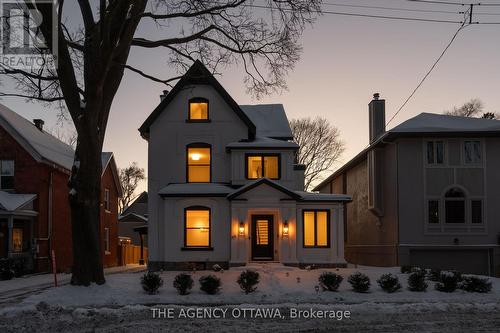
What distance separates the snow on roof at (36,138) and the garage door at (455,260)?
18.3m

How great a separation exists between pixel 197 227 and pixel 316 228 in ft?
17.4

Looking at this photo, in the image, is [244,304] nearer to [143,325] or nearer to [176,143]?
[143,325]

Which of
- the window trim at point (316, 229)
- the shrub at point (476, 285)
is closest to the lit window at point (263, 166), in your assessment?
the window trim at point (316, 229)

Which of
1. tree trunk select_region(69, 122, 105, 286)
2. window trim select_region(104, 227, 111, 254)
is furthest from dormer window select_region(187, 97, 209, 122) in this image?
window trim select_region(104, 227, 111, 254)

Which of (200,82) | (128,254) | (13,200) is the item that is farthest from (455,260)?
(128,254)

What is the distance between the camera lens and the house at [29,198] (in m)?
26.2

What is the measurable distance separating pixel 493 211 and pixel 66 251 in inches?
853

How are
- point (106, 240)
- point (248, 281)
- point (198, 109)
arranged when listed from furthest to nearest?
point (106, 240) < point (198, 109) < point (248, 281)

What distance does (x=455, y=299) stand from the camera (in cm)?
1488

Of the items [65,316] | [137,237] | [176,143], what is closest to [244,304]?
[65,316]

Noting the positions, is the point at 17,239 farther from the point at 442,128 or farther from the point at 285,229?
the point at 442,128

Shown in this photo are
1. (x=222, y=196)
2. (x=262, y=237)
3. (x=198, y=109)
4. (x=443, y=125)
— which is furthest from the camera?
(x=443, y=125)

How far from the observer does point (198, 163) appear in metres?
26.2

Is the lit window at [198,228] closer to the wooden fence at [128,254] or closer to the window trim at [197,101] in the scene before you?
the window trim at [197,101]
